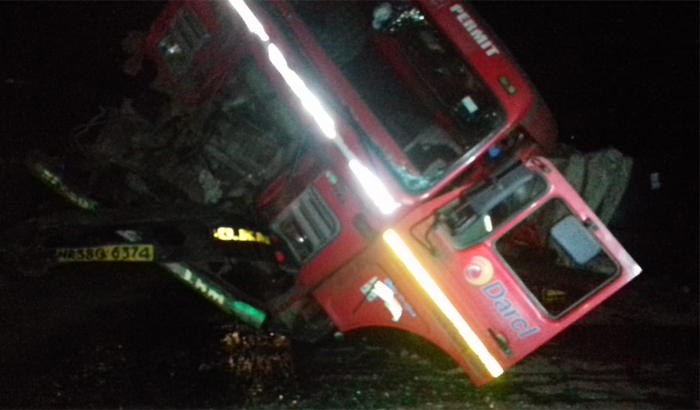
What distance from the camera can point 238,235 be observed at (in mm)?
4734

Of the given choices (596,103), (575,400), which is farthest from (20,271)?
(596,103)

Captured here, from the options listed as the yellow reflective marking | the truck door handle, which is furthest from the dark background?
the truck door handle

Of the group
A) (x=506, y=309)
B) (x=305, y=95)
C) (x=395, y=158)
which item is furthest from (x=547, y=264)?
(x=305, y=95)

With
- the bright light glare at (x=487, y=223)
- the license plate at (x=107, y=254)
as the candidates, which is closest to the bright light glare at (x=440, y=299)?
the bright light glare at (x=487, y=223)

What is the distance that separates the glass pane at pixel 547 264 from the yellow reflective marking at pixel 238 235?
1842 mm

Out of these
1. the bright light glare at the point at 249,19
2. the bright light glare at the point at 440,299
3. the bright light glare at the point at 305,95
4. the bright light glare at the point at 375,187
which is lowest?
the bright light glare at the point at 440,299

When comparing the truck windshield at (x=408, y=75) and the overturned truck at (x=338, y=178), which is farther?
the truck windshield at (x=408, y=75)

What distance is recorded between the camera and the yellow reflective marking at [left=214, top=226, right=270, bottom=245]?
4629 millimetres

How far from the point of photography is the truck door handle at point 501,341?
4125 mm

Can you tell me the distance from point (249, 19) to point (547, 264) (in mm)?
3369

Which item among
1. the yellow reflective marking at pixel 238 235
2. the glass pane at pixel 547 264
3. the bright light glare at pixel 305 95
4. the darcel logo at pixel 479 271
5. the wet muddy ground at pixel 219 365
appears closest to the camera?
the bright light glare at pixel 305 95

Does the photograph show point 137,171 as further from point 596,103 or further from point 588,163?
point 596,103

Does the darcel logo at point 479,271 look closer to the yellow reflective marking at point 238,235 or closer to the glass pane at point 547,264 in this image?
the glass pane at point 547,264

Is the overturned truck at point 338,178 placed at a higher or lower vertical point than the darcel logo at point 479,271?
higher
